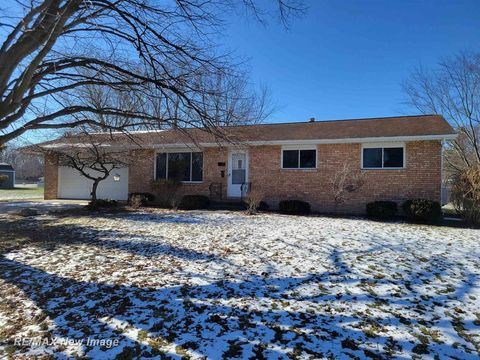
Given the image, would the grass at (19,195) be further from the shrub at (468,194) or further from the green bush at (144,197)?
the shrub at (468,194)

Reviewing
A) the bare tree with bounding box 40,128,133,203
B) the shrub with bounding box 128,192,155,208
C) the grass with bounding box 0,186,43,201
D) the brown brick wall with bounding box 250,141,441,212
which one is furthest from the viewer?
the grass with bounding box 0,186,43,201

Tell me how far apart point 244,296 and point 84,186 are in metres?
17.4

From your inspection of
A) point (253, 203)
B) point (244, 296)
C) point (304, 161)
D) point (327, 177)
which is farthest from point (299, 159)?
point (244, 296)

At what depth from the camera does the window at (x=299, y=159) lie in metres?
13.7

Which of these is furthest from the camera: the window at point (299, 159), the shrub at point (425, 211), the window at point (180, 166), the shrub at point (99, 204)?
the window at point (180, 166)

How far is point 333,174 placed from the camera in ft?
43.0

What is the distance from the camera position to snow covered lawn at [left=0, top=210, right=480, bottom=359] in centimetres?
316

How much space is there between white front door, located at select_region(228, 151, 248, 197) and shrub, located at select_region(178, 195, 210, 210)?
1.49 meters

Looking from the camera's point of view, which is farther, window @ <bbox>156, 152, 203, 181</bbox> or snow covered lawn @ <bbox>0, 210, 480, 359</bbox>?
window @ <bbox>156, 152, 203, 181</bbox>

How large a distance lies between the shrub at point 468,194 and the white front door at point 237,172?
325 inches

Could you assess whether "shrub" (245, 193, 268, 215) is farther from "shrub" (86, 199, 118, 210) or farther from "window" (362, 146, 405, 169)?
"shrub" (86, 199, 118, 210)

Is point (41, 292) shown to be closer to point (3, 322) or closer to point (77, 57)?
point (3, 322)

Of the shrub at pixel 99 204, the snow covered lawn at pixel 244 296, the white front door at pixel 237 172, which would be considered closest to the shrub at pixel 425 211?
the snow covered lawn at pixel 244 296

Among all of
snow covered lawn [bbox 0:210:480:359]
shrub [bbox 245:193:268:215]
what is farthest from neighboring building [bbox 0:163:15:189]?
snow covered lawn [bbox 0:210:480:359]
